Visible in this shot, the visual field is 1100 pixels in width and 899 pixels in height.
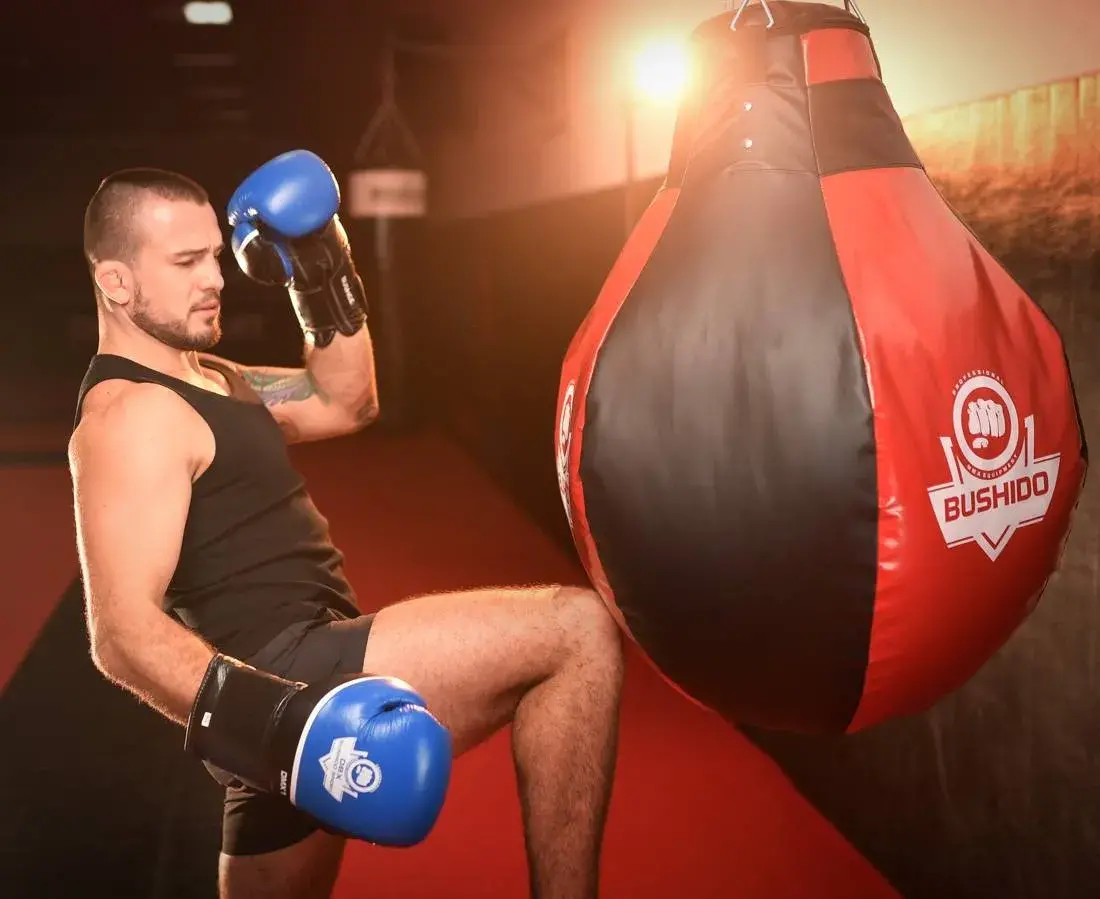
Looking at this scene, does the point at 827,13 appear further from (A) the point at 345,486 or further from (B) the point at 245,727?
(A) the point at 345,486

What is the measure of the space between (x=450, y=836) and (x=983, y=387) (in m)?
1.53

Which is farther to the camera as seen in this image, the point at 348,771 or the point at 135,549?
the point at 135,549

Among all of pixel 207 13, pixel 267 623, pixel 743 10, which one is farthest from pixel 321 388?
pixel 207 13

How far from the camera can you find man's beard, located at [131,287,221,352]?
144cm

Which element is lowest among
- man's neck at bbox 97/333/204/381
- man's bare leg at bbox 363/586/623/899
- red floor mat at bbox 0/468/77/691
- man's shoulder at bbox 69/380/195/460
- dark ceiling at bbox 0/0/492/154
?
red floor mat at bbox 0/468/77/691

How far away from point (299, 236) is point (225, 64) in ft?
18.4

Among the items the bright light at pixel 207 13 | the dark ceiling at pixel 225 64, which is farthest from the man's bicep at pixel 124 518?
the bright light at pixel 207 13

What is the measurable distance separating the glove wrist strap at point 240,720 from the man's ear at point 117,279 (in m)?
0.55

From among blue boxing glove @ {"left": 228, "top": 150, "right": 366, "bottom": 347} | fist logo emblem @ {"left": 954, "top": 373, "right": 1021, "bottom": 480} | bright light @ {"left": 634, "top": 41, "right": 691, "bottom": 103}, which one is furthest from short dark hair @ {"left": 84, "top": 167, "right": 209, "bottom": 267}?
bright light @ {"left": 634, "top": 41, "right": 691, "bottom": 103}

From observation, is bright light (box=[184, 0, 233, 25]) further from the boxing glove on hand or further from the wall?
the boxing glove on hand

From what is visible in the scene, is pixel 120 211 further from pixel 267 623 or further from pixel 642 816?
pixel 642 816

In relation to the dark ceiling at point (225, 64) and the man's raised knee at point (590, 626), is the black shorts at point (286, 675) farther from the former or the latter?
the dark ceiling at point (225, 64)

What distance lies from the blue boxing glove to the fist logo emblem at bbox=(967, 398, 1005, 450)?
40.1 inches

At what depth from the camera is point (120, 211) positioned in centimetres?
144
